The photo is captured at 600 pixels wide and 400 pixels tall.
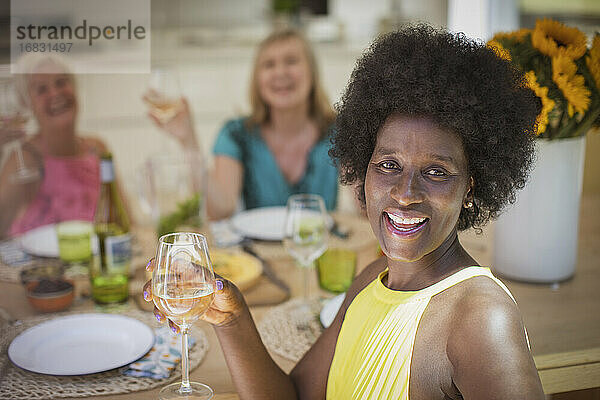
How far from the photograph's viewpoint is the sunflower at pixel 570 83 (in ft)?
3.22

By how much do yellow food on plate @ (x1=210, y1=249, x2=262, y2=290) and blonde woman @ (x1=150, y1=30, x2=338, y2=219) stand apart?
67cm

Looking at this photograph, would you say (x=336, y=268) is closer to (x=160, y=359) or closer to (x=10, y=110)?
(x=160, y=359)

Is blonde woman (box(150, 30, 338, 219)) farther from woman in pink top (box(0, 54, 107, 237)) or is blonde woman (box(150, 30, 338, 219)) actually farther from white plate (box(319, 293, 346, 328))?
white plate (box(319, 293, 346, 328))

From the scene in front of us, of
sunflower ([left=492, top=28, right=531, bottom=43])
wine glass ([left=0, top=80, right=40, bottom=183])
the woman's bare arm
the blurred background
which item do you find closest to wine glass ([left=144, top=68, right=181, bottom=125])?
wine glass ([left=0, top=80, right=40, bottom=183])

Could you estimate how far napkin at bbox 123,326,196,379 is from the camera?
84cm

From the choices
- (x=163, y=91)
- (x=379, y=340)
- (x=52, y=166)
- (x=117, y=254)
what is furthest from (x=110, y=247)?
(x=52, y=166)

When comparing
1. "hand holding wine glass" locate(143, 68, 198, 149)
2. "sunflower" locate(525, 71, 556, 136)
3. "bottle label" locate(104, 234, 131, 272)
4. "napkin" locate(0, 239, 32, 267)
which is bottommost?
"napkin" locate(0, 239, 32, 267)

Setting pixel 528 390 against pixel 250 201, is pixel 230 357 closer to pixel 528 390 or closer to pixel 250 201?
pixel 528 390

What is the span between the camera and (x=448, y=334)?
62 cm

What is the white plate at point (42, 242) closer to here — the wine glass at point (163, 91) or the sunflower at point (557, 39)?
the wine glass at point (163, 91)

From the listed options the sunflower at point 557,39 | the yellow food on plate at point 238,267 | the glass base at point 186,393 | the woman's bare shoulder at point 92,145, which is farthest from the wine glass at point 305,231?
the woman's bare shoulder at point 92,145

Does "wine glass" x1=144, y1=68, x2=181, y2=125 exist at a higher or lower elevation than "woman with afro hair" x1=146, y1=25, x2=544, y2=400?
higher

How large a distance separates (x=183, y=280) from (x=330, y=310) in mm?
368

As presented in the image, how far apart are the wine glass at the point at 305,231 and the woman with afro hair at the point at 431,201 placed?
31 cm
